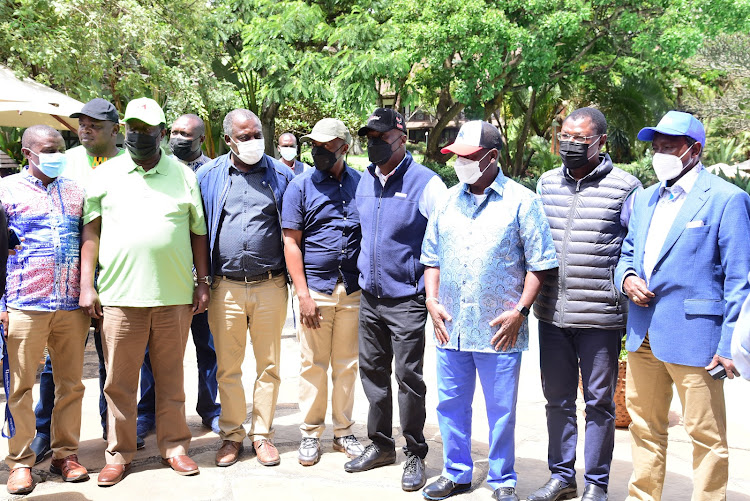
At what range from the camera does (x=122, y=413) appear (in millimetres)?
4531

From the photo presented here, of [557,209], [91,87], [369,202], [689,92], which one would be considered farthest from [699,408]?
[689,92]

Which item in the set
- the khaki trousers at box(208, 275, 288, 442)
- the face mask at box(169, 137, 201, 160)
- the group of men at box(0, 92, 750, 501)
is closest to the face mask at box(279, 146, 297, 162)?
the face mask at box(169, 137, 201, 160)

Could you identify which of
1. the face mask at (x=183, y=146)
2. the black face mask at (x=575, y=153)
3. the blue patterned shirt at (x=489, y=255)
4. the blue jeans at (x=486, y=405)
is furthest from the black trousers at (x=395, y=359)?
the face mask at (x=183, y=146)

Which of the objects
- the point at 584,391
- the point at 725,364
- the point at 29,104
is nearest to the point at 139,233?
the point at 584,391

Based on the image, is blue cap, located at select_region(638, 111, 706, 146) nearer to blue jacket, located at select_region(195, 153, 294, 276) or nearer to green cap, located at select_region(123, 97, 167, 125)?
blue jacket, located at select_region(195, 153, 294, 276)

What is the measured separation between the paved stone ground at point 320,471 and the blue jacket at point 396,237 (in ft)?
3.93

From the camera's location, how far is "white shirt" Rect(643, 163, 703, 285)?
12.5 feet

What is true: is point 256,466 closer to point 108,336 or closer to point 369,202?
point 108,336

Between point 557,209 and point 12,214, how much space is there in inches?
125

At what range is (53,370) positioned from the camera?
4453 mm

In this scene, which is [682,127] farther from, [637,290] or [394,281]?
[394,281]

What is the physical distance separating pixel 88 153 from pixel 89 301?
48.2 inches

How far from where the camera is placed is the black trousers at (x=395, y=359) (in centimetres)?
451

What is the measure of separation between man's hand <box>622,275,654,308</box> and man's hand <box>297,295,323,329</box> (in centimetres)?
192
